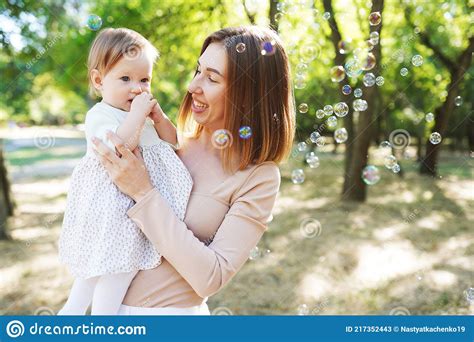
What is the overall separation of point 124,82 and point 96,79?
0.14 meters

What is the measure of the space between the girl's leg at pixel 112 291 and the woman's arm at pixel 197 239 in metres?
0.19

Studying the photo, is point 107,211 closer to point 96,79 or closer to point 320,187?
point 96,79

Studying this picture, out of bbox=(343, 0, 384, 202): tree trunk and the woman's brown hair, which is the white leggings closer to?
the woman's brown hair

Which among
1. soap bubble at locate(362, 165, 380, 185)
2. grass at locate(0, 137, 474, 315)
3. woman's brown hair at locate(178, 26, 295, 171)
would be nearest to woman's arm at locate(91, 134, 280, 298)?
woman's brown hair at locate(178, 26, 295, 171)

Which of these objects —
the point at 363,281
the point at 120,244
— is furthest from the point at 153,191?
the point at 363,281

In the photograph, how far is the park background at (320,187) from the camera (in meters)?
4.70

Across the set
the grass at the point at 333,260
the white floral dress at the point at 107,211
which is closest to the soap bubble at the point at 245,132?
the white floral dress at the point at 107,211

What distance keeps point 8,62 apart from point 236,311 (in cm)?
574

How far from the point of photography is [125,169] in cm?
153

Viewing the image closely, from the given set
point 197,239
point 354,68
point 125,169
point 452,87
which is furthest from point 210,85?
point 452,87

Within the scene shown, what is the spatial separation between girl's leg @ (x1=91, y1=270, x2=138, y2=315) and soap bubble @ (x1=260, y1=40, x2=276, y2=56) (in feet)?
2.66

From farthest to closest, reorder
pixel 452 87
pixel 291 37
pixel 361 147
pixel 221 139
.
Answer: pixel 452 87, pixel 361 147, pixel 291 37, pixel 221 139

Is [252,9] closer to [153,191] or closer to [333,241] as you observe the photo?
[333,241]

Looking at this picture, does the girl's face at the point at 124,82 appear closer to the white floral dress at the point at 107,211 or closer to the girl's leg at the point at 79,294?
the white floral dress at the point at 107,211
